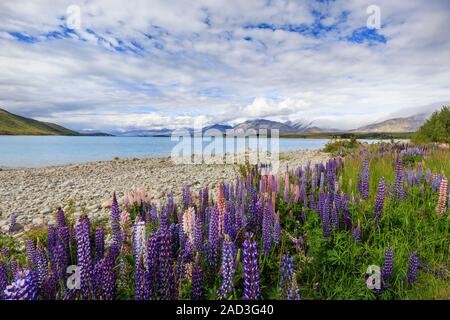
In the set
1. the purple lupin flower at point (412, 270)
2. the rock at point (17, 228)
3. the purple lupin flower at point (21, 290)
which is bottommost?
the rock at point (17, 228)

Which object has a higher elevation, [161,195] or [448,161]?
[448,161]

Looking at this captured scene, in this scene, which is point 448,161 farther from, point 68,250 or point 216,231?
point 68,250

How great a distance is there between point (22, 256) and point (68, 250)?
1.02 meters

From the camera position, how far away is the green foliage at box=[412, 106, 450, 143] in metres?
17.5

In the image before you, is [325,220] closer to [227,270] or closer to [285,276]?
[285,276]

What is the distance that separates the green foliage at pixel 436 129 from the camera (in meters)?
17.5

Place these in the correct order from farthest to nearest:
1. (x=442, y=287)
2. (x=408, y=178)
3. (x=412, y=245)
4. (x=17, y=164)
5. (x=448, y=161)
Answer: (x=17, y=164) < (x=448, y=161) < (x=408, y=178) < (x=412, y=245) < (x=442, y=287)

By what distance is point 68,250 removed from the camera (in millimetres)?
3225

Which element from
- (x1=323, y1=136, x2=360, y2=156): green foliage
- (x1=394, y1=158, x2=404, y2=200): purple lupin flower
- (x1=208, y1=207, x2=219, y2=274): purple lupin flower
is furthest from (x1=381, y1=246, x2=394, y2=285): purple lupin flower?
(x1=323, y1=136, x2=360, y2=156): green foliage

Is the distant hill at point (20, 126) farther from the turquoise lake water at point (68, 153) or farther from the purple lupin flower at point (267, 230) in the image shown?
the purple lupin flower at point (267, 230)

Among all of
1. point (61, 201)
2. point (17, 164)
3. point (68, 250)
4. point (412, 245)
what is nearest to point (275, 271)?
point (412, 245)

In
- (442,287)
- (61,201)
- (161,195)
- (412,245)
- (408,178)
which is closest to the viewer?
(442,287)

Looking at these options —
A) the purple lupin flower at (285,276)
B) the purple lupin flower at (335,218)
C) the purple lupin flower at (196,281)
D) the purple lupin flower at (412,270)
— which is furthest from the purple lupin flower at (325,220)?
the purple lupin flower at (196,281)
